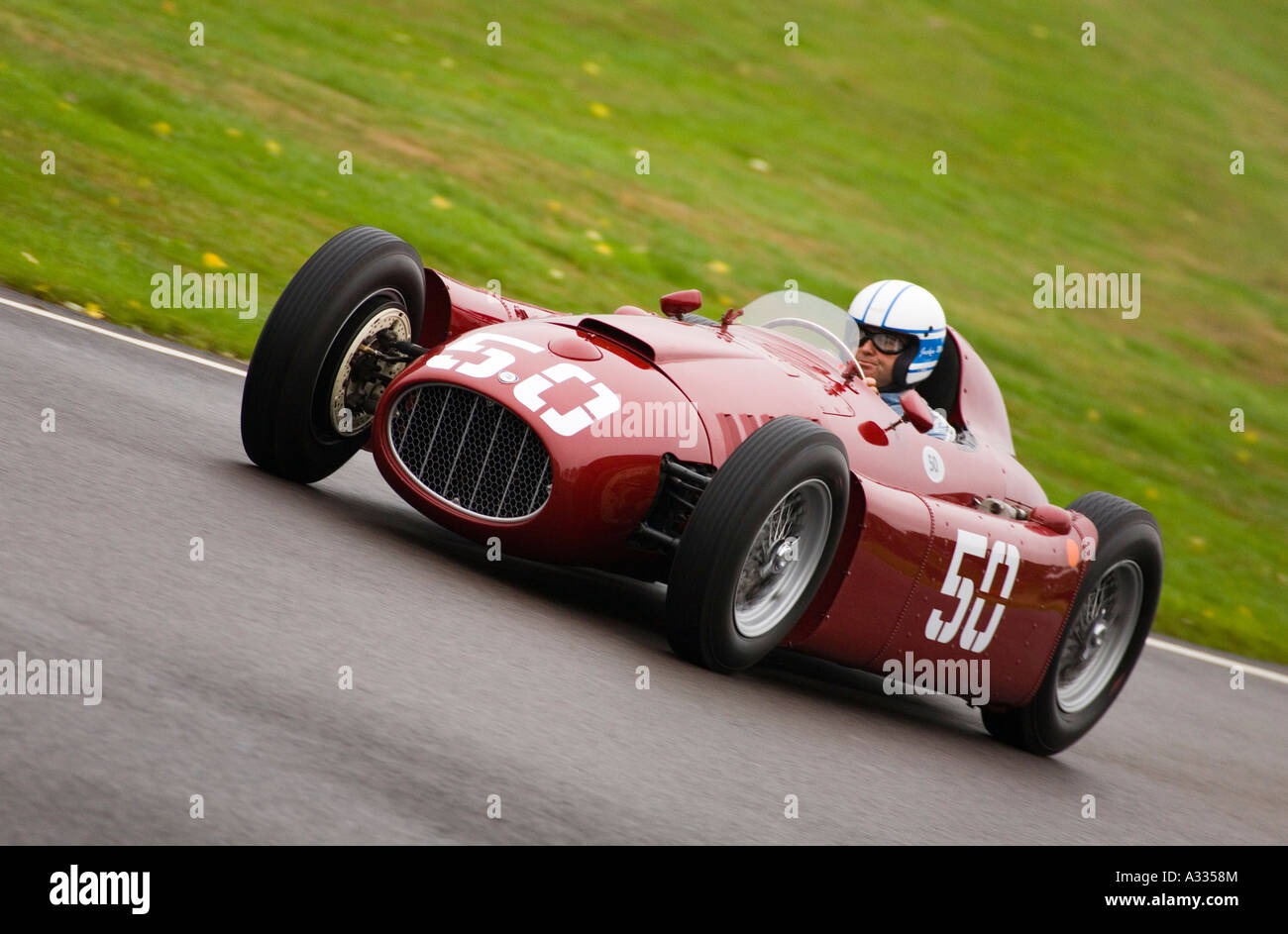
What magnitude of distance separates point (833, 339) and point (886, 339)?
1.58 ft

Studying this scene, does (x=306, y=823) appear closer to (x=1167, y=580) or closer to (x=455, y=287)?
(x=455, y=287)

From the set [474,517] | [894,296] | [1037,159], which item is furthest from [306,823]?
[1037,159]

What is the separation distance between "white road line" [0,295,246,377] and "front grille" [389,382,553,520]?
3.36 m

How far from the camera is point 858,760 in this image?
5.26 m

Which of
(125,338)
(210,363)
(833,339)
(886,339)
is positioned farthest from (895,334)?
(125,338)

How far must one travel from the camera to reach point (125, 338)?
28.0 ft

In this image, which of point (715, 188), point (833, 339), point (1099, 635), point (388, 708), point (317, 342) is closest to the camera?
Result: point (388, 708)

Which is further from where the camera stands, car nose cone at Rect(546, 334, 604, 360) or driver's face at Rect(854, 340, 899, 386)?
driver's face at Rect(854, 340, 899, 386)

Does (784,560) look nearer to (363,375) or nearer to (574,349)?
(574,349)

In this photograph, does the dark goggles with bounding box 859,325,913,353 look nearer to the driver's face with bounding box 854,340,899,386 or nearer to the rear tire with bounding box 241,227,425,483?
the driver's face with bounding box 854,340,899,386

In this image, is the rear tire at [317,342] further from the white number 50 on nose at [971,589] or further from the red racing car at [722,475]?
the white number 50 on nose at [971,589]

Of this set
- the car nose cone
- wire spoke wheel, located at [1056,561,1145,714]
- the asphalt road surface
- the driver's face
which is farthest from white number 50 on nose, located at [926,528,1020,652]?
the car nose cone

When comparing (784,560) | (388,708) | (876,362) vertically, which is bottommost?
(388,708)

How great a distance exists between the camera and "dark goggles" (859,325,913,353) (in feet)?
23.1
